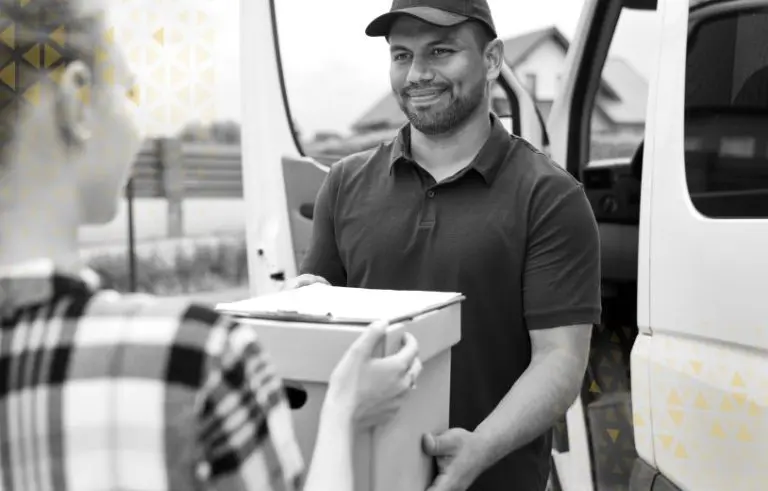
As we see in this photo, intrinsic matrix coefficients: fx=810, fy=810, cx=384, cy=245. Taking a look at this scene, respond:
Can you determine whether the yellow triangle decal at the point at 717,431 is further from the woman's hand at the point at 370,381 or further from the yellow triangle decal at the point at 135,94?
the yellow triangle decal at the point at 135,94

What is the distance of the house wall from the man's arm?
983 mm

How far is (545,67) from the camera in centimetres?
246

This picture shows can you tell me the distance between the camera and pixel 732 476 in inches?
58.2

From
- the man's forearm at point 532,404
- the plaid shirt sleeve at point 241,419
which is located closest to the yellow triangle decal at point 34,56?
the plaid shirt sleeve at point 241,419

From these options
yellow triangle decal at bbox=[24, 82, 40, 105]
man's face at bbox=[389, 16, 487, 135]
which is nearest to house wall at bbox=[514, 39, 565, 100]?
man's face at bbox=[389, 16, 487, 135]

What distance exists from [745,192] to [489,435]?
0.67m

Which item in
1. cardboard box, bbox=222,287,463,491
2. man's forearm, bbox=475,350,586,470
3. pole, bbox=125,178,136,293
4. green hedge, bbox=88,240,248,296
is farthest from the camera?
green hedge, bbox=88,240,248,296

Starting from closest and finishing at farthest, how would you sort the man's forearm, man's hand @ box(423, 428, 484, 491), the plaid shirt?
the plaid shirt, man's hand @ box(423, 428, 484, 491), the man's forearm

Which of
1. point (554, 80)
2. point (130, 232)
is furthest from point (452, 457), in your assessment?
point (554, 80)

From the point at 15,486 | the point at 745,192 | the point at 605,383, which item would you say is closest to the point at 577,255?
the point at 745,192

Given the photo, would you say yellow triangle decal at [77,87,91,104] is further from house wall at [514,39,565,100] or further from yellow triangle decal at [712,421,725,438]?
house wall at [514,39,565,100]

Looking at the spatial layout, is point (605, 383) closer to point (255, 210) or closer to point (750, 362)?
point (750, 362)

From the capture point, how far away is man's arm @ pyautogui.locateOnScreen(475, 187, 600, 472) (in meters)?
1.38

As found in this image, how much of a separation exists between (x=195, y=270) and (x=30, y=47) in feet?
10.5
